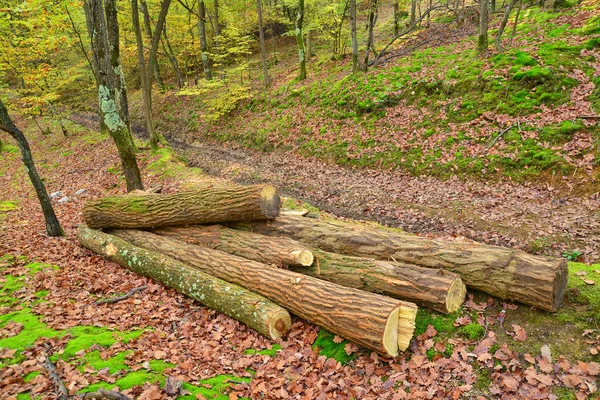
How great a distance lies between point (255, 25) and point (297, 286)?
1371 inches

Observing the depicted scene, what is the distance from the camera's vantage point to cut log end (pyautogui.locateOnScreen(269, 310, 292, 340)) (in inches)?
198

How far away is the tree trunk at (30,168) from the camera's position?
297 inches

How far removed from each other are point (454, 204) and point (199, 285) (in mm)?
7566

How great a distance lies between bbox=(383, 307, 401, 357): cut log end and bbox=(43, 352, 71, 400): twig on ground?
376 centimetres

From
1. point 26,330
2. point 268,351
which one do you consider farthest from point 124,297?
point 268,351

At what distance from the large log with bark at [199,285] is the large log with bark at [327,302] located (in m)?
0.18

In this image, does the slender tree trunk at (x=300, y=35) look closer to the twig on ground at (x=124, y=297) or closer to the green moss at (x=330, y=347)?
the twig on ground at (x=124, y=297)

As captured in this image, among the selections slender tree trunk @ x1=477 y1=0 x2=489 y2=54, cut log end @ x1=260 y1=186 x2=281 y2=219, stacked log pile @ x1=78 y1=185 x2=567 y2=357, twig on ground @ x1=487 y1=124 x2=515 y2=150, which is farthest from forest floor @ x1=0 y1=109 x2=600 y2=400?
slender tree trunk @ x1=477 y1=0 x2=489 y2=54

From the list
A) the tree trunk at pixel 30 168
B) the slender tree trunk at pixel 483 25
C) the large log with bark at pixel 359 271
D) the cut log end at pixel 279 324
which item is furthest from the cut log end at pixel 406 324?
the slender tree trunk at pixel 483 25

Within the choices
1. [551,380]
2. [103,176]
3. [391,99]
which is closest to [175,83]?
[103,176]

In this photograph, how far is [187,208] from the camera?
7309 millimetres

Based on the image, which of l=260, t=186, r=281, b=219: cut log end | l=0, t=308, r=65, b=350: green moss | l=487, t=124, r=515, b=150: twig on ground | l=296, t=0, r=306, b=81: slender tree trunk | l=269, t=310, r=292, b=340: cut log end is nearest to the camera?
l=0, t=308, r=65, b=350: green moss

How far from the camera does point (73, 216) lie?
1140 cm

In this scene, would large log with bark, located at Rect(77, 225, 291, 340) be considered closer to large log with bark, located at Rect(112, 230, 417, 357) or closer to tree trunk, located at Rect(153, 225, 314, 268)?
large log with bark, located at Rect(112, 230, 417, 357)
